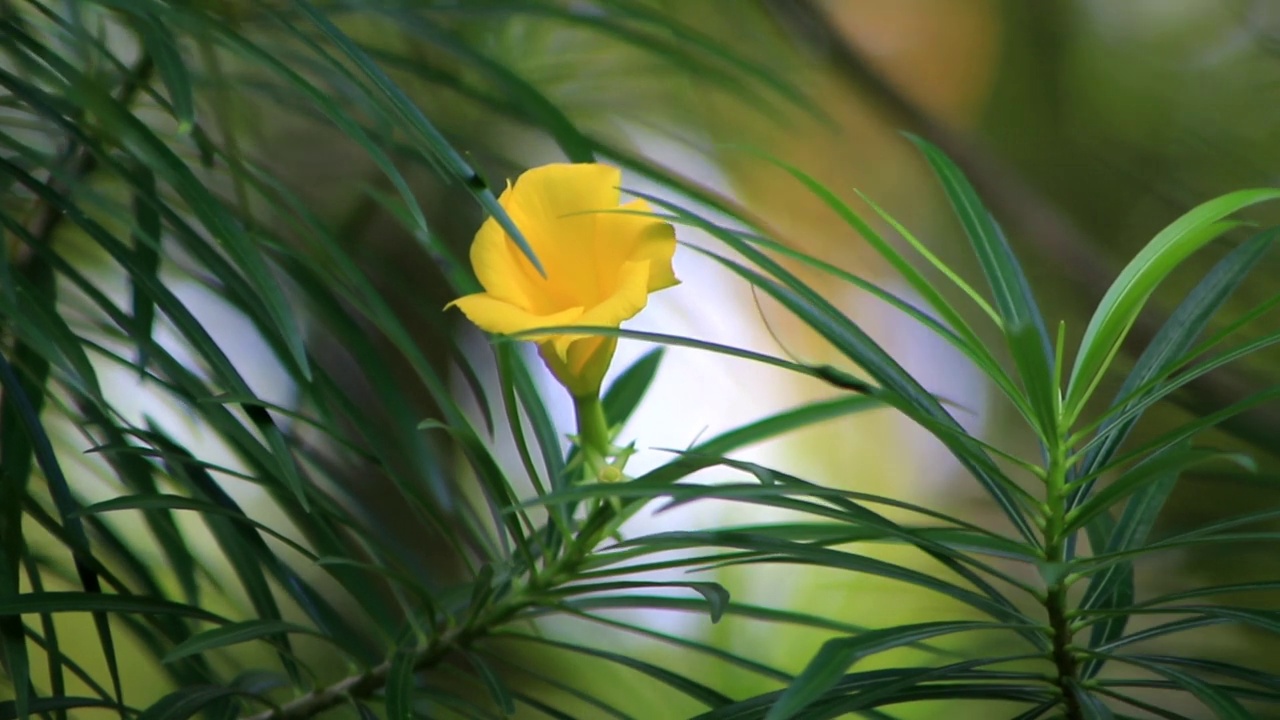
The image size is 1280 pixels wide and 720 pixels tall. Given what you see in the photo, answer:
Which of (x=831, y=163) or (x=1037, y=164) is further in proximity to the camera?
(x=831, y=163)

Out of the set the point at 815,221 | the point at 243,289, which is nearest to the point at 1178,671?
the point at 243,289

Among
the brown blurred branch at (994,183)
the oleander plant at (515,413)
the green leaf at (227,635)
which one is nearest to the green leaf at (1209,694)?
the oleander plant at (515,413)

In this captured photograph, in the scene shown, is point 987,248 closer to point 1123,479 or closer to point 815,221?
point 1123,479

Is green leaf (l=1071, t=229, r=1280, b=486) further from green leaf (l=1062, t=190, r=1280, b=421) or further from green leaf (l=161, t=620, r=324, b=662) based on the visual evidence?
green leaf (l=161, t=620, r=324, b=662)

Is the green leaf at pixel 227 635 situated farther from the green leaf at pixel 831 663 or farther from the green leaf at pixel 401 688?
the green leaf at pixel 831 663

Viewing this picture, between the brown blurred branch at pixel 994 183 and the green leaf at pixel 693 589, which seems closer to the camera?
the green leaf at pixel 693 589

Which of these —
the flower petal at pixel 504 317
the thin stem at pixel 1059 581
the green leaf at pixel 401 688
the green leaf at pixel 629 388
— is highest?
the green leaf at pixel 629 388

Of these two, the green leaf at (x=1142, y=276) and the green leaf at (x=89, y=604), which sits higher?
the green leaf at (x=1142, y=276)
